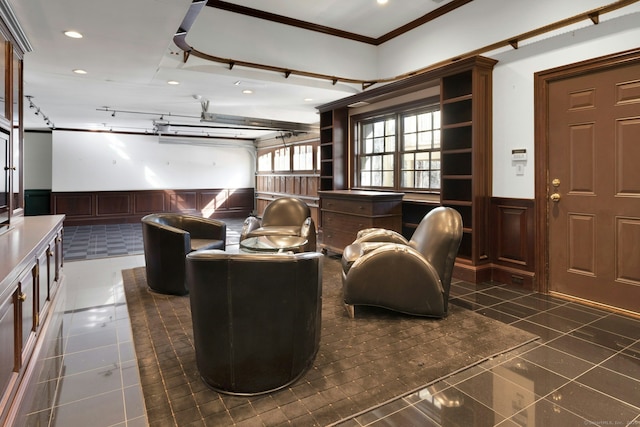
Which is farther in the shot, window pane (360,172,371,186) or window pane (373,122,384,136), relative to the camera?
window pane (360,172,371,186)

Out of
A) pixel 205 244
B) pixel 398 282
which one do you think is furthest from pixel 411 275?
pixel 205 244

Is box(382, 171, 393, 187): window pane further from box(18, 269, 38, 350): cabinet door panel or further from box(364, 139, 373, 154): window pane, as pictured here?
box(18, 269, 38, 350): cabinet door panel

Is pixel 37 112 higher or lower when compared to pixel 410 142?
higher

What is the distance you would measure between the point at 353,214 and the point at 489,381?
332 cm

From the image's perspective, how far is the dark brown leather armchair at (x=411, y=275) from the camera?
3061 millimetres

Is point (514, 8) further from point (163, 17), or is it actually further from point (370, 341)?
point (370, 341)

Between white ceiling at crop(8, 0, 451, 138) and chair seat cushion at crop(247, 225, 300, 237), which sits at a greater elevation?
white ceiling at crop(8, 0, 451, 138)

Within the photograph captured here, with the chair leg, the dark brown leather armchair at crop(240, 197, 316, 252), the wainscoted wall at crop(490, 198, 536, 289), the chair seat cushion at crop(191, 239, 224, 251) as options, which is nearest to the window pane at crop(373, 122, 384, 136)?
the dark brown leather armchair at crop(240, 197, 316, 252)

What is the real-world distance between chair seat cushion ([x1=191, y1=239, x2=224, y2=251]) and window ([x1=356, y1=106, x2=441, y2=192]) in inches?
109

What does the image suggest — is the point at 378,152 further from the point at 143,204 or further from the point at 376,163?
the point at 143,204

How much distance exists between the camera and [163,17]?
3051 mm

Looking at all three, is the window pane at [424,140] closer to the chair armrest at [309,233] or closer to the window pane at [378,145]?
the window pane at [378,145]

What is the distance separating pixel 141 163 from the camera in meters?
10.9

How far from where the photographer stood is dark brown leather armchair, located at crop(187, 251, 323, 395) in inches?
77.5
